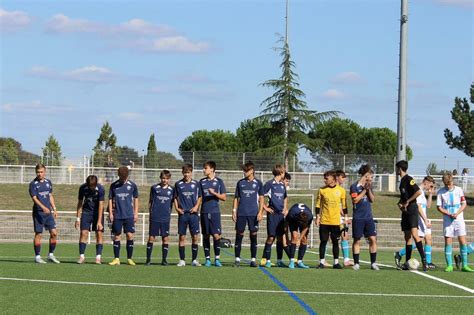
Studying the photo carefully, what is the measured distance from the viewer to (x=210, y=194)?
61.9 ft

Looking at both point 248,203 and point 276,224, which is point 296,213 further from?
point 248,203

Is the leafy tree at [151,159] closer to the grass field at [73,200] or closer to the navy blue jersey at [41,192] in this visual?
the grass field at [73,200]

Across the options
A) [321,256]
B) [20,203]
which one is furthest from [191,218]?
[20,203]

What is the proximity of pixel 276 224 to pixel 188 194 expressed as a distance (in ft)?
6.17

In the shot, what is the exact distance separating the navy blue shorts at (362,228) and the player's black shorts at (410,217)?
697 millimetres

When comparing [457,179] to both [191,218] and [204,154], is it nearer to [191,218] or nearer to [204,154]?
[204,154]

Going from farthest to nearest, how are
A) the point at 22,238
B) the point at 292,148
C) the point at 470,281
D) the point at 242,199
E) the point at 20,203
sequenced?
the point at 292,148 → the point at 20,203 → the point at 22,238 → the point at 242,199 → the point at 470,281

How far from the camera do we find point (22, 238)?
33.0m

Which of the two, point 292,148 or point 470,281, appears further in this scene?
point 292,148

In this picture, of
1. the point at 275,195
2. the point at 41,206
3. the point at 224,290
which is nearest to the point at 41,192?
the point at 41,206

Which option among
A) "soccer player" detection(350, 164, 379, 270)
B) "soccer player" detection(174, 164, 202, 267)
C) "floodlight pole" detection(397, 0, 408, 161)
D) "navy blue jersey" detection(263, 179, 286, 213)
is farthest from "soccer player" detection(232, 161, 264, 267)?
"floodlight pole" detection(397, 0, 408, 161)

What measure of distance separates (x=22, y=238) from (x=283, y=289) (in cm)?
2107

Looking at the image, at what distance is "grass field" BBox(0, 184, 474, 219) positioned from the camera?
43.7 metres

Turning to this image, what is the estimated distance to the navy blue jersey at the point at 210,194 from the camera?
62.1 feet
